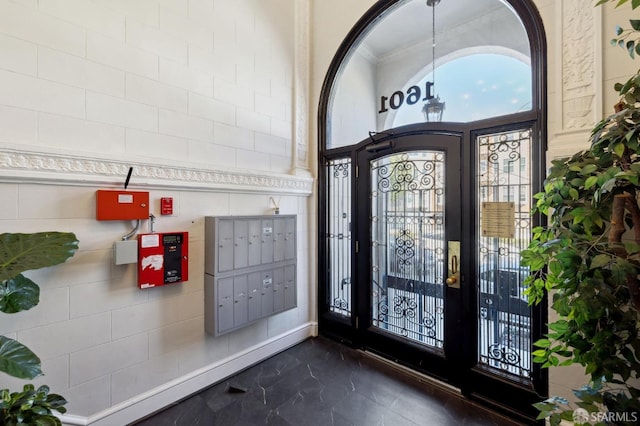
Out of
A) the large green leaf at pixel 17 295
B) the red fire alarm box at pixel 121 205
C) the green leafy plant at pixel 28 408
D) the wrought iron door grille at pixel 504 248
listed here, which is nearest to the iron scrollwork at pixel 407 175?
the wrought iron door grille at pixel 504 248

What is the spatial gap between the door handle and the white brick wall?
180 cm

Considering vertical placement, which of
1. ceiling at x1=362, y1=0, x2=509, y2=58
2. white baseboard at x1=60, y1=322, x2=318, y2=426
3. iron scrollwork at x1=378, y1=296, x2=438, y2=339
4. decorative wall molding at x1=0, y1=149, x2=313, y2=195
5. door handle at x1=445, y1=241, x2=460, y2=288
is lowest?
white baseboard at x1=60, y1=322, x2=318, y2=426

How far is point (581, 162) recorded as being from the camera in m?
1.38

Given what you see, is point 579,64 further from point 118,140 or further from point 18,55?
point 18,55

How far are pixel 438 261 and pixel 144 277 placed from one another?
2297 mm

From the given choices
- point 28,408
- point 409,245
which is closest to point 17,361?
point 28,408

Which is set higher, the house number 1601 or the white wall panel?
the house number 1601

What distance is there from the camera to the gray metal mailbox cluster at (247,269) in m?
2.33

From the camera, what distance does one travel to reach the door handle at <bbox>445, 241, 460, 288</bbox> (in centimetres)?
232

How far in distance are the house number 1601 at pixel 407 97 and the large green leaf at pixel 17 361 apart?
3012 mm

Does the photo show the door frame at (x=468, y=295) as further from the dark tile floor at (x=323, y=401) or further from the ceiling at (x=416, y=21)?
the ceiling at (x=416, y=21)

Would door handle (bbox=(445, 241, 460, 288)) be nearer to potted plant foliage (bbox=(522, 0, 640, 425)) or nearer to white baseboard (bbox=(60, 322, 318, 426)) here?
potted plant foliage (bbox=(522, 0, 640, 425))

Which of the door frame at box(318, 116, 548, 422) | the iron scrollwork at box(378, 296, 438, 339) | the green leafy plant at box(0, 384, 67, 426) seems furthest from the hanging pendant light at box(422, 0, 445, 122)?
the green leafy plant at box(0, 384, 67, 426)

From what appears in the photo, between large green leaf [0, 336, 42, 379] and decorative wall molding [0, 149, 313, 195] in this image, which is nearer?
large green leaf [0, 336, 42, 379]
